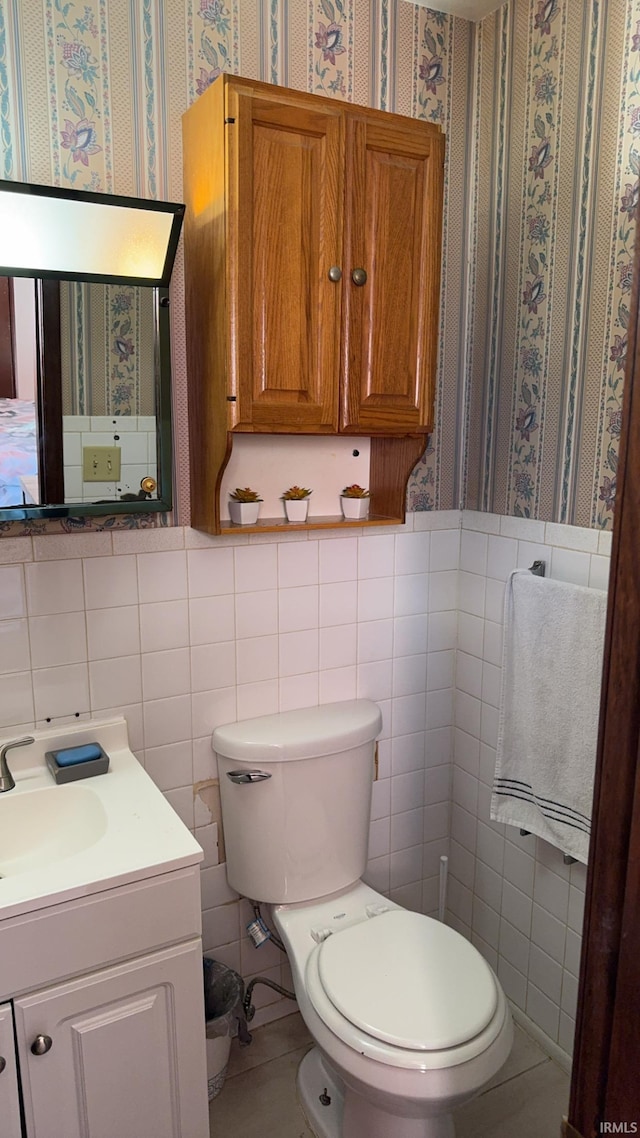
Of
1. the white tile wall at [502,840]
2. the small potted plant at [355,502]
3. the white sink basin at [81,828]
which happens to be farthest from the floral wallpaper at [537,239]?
the white sink basin at [81,828]

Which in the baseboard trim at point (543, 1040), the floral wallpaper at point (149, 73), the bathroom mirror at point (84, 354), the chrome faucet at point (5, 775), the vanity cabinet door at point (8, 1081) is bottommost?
the baseboard trim at point (543, 1040)

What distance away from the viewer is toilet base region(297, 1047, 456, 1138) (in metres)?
1.46

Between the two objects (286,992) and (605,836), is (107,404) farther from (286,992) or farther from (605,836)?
(286,992)

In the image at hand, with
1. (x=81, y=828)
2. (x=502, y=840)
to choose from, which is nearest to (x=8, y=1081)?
(x=81, y=828)

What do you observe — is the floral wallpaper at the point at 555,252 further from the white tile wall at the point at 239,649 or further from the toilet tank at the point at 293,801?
the toilet tank at the point at 293,801

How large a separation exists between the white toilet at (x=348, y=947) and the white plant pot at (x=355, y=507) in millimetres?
493

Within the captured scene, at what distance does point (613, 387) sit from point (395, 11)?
1.05 metres

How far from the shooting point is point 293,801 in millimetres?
1720

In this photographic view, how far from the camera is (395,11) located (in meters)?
1.78

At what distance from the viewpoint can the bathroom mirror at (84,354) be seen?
1.39 m

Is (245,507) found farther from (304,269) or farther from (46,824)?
(46,824)

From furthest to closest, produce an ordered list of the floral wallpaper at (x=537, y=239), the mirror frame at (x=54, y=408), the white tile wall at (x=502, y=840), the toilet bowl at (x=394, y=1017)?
the white tile wall at (x=502, y=840) → the floral wallpaper at (x=537, y=239) → the mirror frame at (x=54, y=408) → the toilet bowl at (x=394, y=1017)

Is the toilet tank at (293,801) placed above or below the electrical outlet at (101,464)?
below

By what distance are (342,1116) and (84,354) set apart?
5.62ft
